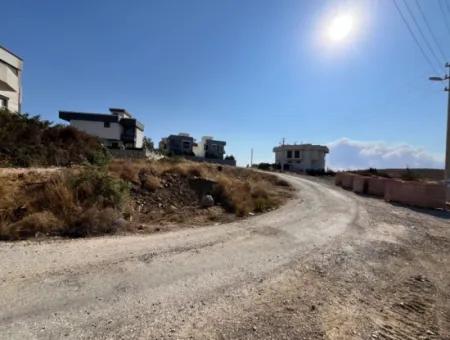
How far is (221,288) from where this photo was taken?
475 centimetres

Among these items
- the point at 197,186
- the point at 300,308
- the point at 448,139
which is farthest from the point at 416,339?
the point at 448,139

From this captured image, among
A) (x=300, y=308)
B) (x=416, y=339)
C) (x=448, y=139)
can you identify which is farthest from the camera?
(x=448, y=139)

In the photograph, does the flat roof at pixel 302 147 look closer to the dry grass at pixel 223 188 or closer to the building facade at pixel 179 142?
the building facade at pixel 179 142

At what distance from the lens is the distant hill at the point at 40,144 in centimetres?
1512

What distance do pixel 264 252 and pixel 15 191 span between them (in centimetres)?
676

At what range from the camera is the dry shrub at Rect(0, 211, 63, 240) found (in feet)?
22.0

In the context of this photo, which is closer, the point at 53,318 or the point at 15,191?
the point at 53,318

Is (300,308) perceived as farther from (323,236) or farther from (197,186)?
(197,186)

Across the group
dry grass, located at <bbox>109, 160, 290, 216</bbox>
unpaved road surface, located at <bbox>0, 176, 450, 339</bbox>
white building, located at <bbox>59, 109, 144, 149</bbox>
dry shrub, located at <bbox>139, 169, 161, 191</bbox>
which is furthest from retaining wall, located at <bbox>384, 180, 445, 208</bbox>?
white building, located at <bbox>59, 109, 144, 149</bbox>

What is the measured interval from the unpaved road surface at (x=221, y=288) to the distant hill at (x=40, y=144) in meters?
7.30

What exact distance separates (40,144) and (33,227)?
40.1 feet

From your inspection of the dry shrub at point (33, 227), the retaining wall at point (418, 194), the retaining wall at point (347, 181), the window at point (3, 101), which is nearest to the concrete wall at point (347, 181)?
the retaining wall at point (347, 181)

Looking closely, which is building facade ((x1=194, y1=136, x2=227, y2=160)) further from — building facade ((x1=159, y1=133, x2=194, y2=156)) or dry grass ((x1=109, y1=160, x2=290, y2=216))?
dry grass ((x1=109, y1=160, x2=290, y2=216))

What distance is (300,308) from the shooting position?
4.34 m
